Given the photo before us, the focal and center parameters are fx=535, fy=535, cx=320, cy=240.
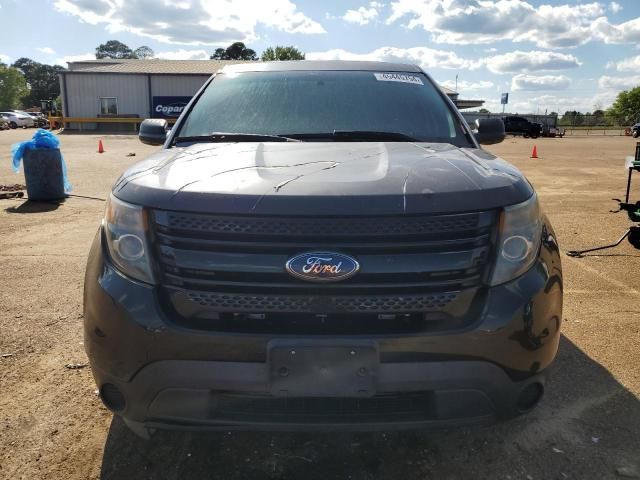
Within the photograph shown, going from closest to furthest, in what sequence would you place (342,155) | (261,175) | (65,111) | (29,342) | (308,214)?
(308,214) < (261,175) < (342,155) < (29,342) < (65,111)

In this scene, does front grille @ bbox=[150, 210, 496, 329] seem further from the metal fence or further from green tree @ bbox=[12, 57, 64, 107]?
green tree @ bbox=[12, 57, 64, 107]

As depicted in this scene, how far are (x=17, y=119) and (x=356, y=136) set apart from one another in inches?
1920

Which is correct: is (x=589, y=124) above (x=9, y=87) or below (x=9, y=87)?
below

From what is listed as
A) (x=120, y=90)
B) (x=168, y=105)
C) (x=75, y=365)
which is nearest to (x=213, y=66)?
(x=168, y=105)

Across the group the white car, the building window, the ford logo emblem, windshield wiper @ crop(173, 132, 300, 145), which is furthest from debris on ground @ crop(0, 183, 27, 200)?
the white car

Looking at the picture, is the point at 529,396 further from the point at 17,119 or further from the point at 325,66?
the point at 17,119

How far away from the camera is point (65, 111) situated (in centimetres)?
4016

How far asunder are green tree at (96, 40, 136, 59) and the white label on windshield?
416 feet

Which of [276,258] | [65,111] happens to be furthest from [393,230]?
[65,111]

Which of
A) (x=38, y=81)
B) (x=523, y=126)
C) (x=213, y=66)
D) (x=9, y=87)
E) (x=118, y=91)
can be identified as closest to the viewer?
(x=523, y=126)

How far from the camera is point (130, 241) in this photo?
202cm

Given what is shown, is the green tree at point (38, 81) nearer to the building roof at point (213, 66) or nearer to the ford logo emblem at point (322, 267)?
the building roof at point (213, 66)

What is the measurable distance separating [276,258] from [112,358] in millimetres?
726

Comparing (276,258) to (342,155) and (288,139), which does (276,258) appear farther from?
(288,139)
